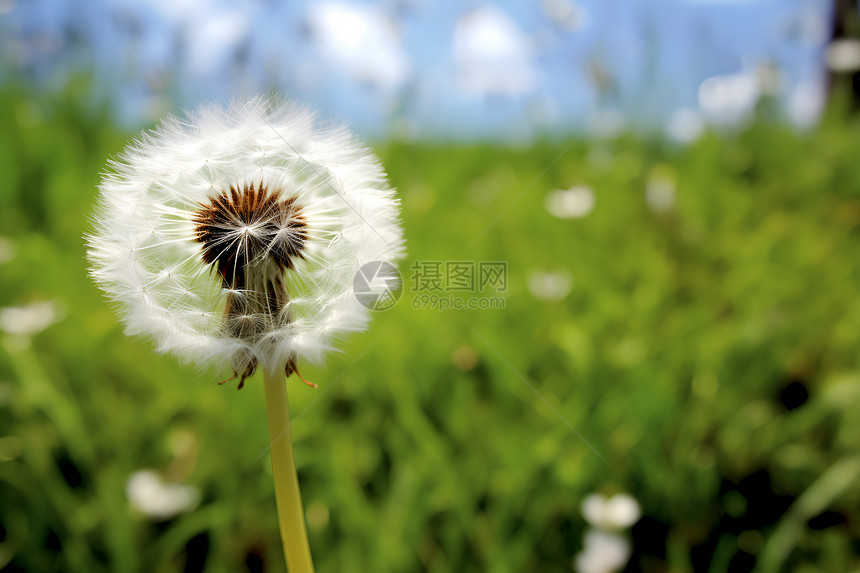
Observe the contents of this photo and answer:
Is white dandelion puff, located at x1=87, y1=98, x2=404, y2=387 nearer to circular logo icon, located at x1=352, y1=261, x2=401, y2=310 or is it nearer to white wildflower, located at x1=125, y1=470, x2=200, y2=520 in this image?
circular logo icon, located at x1=352, y1=261, x2=401, y2=310

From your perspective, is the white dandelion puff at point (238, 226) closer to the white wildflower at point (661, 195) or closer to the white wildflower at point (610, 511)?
the white wildflower at point (610, 511)

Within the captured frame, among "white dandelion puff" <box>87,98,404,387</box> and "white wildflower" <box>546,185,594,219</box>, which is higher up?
"white wildflower" <box>546,185,594,219</box>

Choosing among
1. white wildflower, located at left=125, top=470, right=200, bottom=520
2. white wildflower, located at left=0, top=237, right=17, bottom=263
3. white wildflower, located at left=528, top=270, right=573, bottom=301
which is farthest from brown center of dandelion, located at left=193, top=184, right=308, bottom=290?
white wildflower, located at left=0, top=237, right=17, bottom=263

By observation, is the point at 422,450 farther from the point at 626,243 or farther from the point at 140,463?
the point at 626,243

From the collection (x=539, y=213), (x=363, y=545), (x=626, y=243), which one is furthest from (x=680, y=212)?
(x=363, y=545)

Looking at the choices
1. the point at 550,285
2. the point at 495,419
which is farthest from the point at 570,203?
the point at 495,419

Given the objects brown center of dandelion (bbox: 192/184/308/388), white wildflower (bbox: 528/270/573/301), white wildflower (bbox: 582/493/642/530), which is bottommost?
white wildflower (bbox: 582/493/642/530)

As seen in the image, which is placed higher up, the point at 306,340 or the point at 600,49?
the point at 600,49
